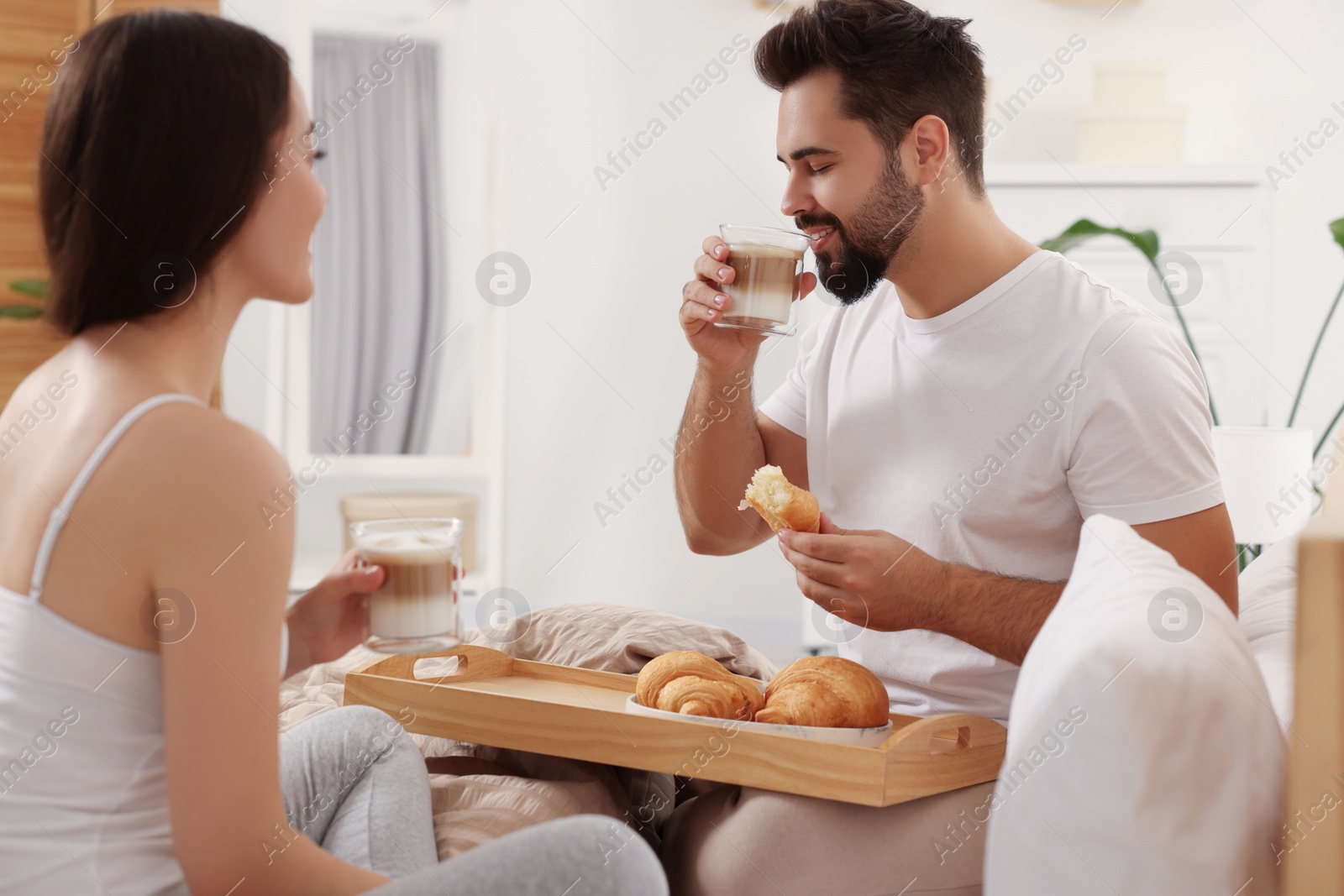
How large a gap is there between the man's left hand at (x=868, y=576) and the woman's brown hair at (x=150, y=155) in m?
0.77

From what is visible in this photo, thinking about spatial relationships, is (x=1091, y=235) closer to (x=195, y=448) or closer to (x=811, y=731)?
(x=811, y=731)

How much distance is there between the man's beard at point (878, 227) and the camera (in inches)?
67.3

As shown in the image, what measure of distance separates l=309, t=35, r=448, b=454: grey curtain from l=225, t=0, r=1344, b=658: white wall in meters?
0.22

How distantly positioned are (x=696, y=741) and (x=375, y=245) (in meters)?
3.29

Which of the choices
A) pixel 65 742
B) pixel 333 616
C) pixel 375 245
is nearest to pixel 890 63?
pixel 333 616

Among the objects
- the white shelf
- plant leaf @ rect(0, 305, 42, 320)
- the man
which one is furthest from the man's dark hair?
plant leaf @ rect(0, 305, 42, 320)

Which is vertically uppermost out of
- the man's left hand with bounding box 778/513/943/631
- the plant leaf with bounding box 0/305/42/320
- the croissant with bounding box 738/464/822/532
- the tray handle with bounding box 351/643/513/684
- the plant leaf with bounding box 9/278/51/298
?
the plant leaf with bounding box 9/278/51/298


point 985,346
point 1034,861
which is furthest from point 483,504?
point 1034,861

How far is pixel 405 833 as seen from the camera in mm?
1117

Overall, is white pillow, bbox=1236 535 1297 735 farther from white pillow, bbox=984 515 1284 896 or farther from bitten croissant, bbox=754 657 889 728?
bitten croissant, bbox=754 657 889 728

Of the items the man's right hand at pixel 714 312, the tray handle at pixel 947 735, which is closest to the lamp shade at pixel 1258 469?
the man's right hand at pixel 714 312

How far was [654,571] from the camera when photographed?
412 centimetres

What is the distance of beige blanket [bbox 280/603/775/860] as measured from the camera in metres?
1.27

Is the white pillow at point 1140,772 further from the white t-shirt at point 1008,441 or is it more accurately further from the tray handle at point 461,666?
the tray handle at point 461,666
